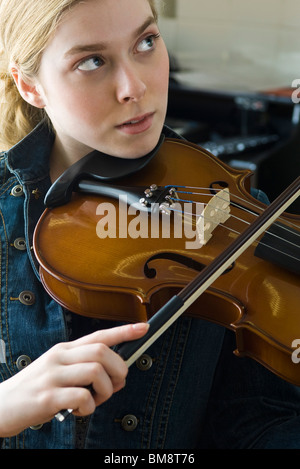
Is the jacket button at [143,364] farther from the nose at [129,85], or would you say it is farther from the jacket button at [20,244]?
the nose at [129,85]

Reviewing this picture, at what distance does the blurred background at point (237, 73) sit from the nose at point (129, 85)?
3.52 feet

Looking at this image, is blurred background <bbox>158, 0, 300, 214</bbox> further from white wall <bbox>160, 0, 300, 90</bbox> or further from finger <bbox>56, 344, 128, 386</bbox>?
finger <bbox>56, 344, 128, 386</bbox>

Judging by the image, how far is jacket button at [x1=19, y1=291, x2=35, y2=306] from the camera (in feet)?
2.47

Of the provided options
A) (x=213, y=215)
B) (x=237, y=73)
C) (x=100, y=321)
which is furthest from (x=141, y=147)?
(x=237, y=73)

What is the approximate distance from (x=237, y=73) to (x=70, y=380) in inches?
87.4

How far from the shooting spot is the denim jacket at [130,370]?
29.1 inches

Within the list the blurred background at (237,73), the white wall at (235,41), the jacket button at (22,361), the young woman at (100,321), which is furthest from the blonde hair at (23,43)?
the white wall at (235,41)

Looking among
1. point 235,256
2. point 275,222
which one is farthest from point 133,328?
point 275,222

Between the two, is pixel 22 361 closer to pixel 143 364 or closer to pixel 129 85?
pixel 143 364

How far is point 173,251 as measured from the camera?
0.68 m

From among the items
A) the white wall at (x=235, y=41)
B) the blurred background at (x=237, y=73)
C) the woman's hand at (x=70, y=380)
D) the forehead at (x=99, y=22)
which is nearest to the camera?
the woman's hand at (x=70, y=380)

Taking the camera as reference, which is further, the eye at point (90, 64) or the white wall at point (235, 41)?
the white wall at point (235, 41)

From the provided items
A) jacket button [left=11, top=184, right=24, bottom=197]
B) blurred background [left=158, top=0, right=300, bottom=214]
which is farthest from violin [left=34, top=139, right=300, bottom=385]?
blurred background [left=158, top=0, right=300, bottom=214]

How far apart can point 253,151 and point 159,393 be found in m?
1.16
